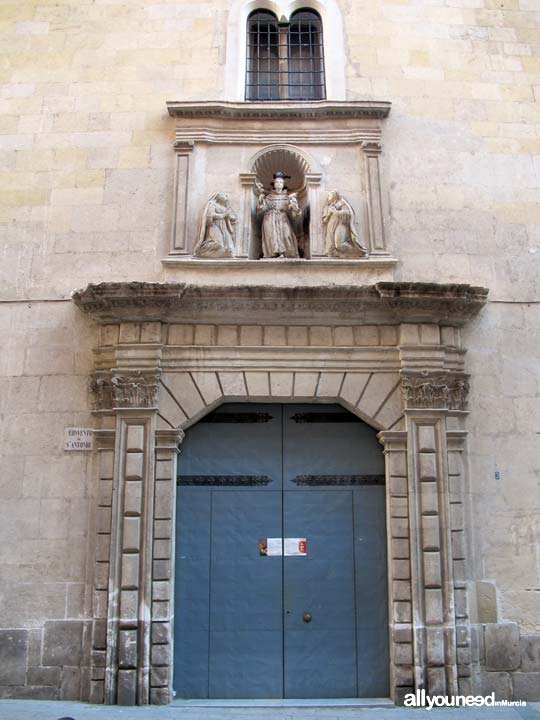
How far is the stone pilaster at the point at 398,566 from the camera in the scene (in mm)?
6758

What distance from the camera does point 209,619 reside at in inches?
278

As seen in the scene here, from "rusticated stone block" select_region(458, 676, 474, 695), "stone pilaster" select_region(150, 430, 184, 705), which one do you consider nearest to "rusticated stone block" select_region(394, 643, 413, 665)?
"rusticated stone block" select_region(458, 676, 474, 695)

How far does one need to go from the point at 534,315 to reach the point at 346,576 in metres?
3.36

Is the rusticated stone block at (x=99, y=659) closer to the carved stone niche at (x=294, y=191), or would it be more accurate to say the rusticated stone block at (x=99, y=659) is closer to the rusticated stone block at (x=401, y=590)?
the rusticated stone block at (x=401, y=590)

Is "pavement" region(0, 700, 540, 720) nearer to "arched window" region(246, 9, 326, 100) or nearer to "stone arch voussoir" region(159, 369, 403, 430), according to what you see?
"stone arch voussoir" region(159, 369, 403, 430)

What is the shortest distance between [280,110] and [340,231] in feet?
5.39

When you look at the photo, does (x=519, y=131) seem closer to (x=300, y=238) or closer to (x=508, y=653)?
(x=300, y=238)

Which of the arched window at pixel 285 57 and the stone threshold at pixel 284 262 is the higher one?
the arched window at pixel 285 57

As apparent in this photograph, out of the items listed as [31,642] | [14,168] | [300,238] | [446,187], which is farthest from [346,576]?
[14,168]

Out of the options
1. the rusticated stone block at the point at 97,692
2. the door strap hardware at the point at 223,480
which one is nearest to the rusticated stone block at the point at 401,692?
the door strap hardware at the point at 223,480

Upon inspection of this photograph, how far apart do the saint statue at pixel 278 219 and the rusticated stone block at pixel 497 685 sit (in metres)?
4.57

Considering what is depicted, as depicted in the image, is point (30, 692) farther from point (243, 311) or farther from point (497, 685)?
point (497, 685)

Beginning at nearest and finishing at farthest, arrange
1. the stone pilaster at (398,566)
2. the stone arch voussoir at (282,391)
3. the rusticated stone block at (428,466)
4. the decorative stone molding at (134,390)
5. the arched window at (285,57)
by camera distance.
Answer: the stone pilaster at (398,566) < the rusticated stone block at (428,466) < the decorative stone molding at (134,390) < the stone arch voussoir at (282,391) < the arched window at (285,57)

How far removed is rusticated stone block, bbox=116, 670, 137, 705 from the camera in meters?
6.55
